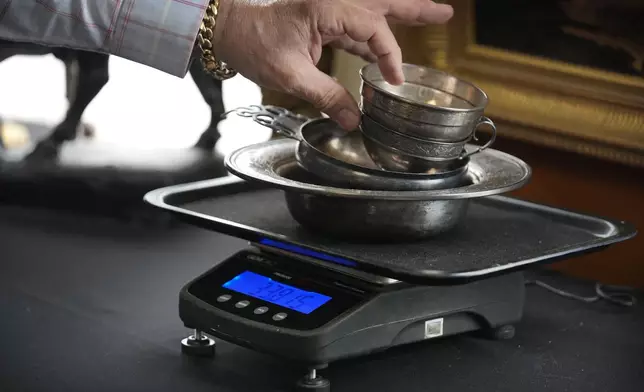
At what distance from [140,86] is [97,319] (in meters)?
0.58

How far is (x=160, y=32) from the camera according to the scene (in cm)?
115

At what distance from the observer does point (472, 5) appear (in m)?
1.60

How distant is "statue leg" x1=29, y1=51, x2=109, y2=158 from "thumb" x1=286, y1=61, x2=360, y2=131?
70 cm

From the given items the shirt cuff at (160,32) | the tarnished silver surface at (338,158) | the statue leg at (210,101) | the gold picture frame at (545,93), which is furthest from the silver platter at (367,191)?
the statue leg at (210,101)

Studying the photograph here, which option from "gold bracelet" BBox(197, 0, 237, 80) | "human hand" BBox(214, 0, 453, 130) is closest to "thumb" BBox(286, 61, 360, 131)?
"human hand" BBox(214, 0, 453, 130)

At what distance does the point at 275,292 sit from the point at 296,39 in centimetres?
28

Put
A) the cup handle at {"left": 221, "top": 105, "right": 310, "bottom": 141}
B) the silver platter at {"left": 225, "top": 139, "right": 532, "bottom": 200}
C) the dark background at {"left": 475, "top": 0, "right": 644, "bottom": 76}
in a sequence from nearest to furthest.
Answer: the silver platter at {"left": 225, "top": 139, "right": 532, "bottom": 200}, the cup handle at {"left": 221, "top": 105, "right": 310, "bottom": 141}, the dark background at {"left": 475, "top": 0, "right": 644, "bottom": 76}

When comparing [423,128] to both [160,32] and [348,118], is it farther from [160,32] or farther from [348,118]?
[160,32]

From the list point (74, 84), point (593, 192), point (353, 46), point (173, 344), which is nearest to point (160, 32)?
point (353, 46)

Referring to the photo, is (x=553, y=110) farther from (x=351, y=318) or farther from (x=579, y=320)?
(x=351, y=318)

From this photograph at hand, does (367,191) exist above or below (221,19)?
below

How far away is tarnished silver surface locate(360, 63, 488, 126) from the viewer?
110cm

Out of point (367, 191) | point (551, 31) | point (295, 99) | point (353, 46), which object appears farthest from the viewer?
point (295, 99)

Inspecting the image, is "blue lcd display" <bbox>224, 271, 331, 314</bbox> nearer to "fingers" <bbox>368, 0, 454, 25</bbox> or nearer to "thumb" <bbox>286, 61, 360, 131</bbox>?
"thumb" <bbox>286, 61, 360, 131</bbox>
